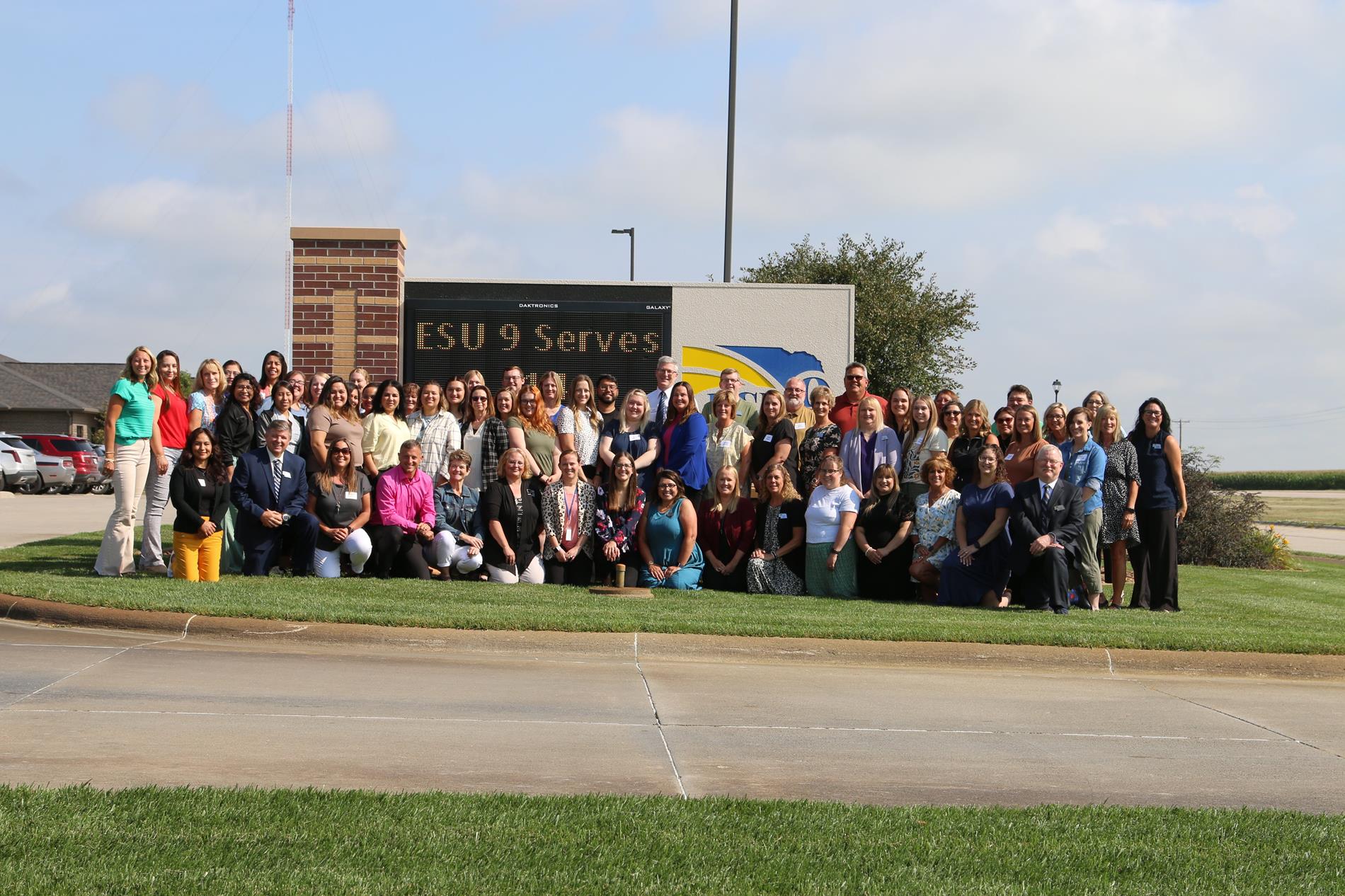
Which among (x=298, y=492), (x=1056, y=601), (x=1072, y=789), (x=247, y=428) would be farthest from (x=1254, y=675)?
(x=247, y=428)

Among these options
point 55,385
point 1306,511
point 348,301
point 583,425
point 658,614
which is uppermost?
point 55,385

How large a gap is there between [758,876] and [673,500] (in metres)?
8.20

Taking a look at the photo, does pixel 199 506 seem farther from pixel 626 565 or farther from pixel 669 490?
pixel 669 490

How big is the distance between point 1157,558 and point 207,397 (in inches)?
373

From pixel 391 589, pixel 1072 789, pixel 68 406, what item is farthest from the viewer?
pixel 68 406

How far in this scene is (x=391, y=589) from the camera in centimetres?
1150

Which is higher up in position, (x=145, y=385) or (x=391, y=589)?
(x=145, y=385)

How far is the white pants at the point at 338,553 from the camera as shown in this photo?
40.1 feet

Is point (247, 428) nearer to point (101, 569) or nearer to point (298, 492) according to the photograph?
point (298, 492)

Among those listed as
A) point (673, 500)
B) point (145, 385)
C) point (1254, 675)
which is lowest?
point (1254, 675)

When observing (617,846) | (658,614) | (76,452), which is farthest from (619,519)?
(76,452)

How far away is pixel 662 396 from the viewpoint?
1320 centimetres

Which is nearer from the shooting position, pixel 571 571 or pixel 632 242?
pixel 571 571

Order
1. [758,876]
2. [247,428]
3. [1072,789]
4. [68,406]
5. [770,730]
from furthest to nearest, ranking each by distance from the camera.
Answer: [68,406] < [247,428] < [770,730] < [1072,789] < [758,876]
